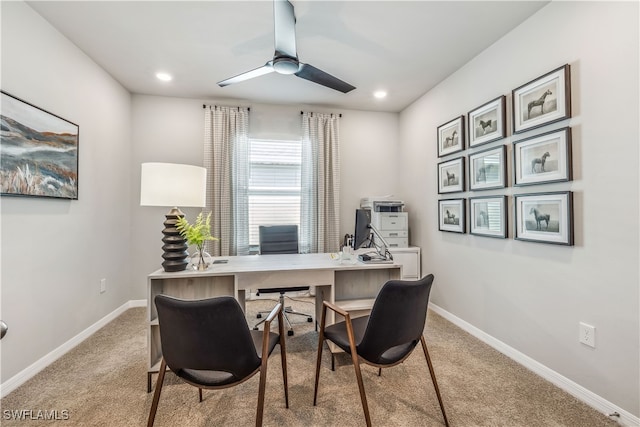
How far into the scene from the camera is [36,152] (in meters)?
2.00

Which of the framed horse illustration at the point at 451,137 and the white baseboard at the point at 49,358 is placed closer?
the white baseboard at the point at 49,358

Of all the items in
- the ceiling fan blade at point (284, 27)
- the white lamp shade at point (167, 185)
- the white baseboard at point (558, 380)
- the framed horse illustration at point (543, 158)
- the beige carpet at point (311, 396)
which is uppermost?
the ceiling fan blade at point (284, 27)

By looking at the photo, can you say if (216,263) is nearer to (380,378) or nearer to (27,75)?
(380,378)

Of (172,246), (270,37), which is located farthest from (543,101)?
(172,246)

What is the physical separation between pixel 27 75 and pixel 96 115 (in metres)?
0.78

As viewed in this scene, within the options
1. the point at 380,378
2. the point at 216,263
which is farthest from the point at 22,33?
the point at 380,378

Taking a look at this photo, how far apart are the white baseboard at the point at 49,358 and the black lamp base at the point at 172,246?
1194mm

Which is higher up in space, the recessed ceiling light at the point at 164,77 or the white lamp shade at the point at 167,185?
the recessed ceiling light at the point at 164,77

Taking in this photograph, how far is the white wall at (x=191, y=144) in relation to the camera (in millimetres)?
3412

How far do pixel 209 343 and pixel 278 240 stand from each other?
1879mm

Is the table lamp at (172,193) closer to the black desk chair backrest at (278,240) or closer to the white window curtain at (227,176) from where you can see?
the black desk chair backrest at (278,240)

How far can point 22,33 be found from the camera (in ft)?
6.21

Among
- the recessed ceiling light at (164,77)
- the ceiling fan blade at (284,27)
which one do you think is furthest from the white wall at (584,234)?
the recessed ceiling light at (164,77)

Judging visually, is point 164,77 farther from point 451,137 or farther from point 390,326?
point 390,326
